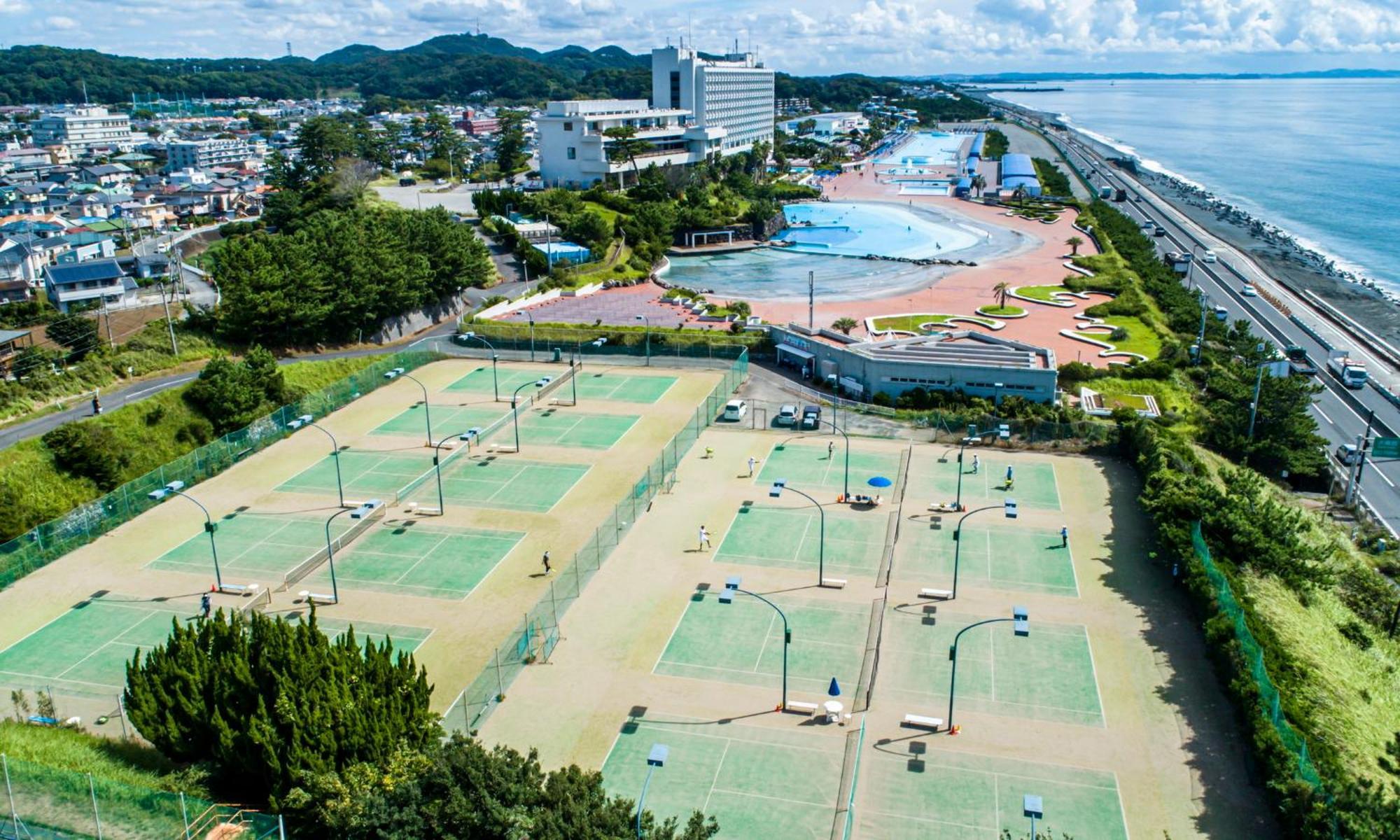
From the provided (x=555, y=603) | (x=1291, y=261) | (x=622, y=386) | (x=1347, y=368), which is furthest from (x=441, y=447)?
(x=1291, y=261)

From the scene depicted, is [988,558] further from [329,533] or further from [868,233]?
[868,233]

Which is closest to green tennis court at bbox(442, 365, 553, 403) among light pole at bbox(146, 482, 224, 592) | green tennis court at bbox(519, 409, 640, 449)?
green tennis court at bbox(519, 409, 640, 449)

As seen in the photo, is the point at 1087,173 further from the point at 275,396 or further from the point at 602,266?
the point at 275,396

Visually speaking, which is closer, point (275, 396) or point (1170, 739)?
point (1170, 739)

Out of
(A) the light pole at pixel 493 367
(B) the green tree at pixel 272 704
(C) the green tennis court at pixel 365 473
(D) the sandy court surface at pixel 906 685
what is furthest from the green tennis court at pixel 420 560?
(A) the light pole at pixel 493 367

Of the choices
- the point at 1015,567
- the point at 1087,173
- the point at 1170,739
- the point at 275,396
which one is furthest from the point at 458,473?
the point at 1087,173

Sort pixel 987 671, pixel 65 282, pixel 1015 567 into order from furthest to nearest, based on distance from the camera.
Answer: pixel 65 282 → pixel 1015 567 → pixel 987 671

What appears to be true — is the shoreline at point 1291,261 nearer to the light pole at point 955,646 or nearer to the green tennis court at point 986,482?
the green tennis court at point 986,482
